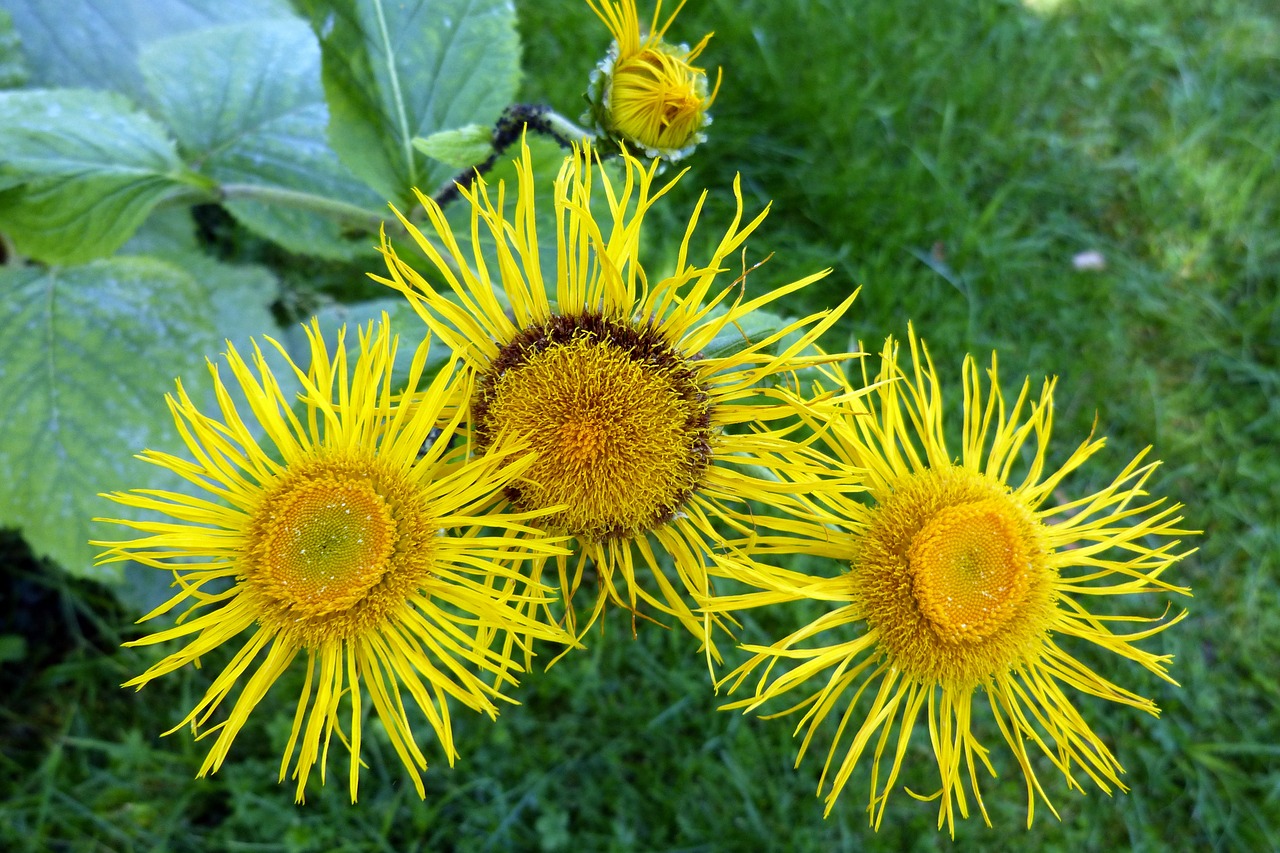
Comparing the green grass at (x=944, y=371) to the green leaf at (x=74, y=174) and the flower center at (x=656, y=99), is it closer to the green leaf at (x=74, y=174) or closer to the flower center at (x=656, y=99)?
the green leaf at (x=74, y=174)

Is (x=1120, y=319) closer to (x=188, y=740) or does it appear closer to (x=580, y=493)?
(x=580, y=493)

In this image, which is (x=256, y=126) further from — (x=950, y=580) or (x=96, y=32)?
(x=950, y=580)

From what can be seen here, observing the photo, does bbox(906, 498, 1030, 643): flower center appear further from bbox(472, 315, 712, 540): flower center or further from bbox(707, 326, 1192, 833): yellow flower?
bbox(472, 315, 712, 540): flower center

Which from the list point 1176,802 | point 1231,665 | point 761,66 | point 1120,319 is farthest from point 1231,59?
point 1176,802

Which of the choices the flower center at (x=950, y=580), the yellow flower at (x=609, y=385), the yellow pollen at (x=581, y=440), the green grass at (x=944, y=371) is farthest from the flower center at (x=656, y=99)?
the green grass at (x=944, y=371)

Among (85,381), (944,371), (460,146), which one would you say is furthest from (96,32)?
(944,371)

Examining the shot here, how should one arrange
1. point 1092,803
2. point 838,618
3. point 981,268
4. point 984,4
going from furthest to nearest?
point 984,4
point 981,268
point 1092,803
point 838,618
